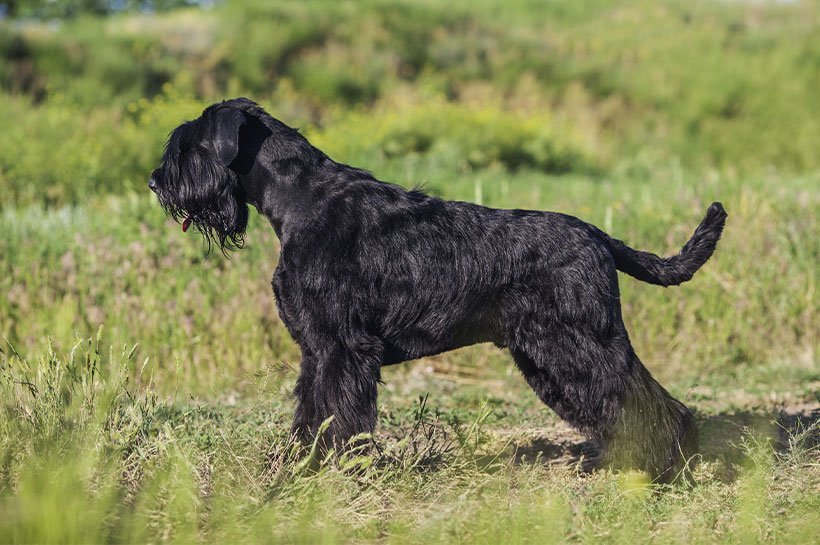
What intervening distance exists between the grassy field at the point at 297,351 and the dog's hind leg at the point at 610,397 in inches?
5.6

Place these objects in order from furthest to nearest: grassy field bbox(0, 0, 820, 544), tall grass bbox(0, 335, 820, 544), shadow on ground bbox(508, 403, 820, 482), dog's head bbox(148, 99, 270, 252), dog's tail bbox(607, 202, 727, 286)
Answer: shadow on ground bbox(508, 403, 820, 482) → dog's tail bbox(607, 202, 727, 286) → dog's head bbox(148, 99, 270, 252) → grassy field bbox(0, 0, 820, 544) → tall grass bbox(0, 335, 820, 544)

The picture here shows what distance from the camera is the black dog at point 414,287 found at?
4.09 meters

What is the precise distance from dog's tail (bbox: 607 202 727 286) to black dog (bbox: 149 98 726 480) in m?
0.16

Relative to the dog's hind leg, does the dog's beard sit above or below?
above

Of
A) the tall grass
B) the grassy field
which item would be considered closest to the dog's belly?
the grassy field

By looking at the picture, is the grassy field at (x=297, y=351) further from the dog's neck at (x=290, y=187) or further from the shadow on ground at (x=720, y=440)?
the dog's neck at (x=290, y=187)

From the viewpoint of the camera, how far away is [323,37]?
21391mm

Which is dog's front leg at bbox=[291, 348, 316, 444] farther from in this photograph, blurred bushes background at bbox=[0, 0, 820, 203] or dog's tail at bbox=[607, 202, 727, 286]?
blurred bushes background at bbox=[0, 0, 820, 203]

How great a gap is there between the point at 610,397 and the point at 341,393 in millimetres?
1203

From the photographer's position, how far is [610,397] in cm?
421

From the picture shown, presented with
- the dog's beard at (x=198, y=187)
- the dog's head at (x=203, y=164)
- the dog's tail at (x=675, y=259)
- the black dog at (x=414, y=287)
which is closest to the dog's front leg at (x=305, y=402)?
the black dog at (x=414, y=287)

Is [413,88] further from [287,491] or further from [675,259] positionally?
[287,491]

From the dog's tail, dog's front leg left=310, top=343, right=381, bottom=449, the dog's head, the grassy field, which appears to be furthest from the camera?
the dog's tail

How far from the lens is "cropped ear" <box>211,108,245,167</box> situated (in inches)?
166
